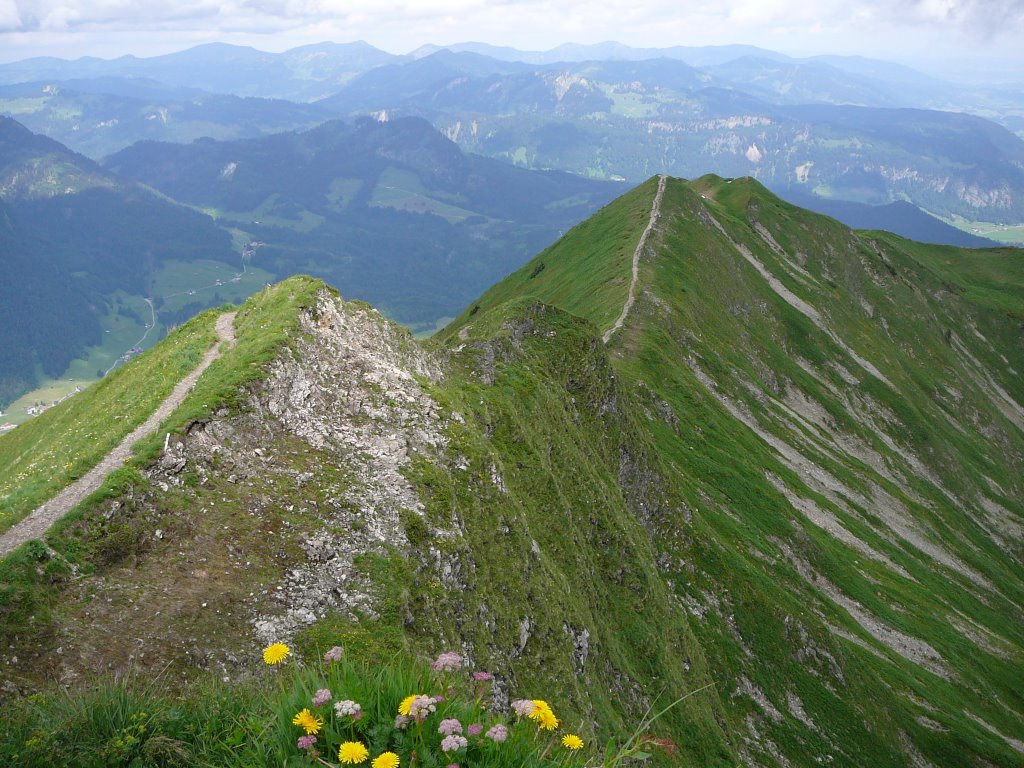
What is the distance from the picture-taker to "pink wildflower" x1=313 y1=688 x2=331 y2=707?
9695 millimetres

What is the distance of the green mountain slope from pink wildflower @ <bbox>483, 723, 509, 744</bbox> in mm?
14197

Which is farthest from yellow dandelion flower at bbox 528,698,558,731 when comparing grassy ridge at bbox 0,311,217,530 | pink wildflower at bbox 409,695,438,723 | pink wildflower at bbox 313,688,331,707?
grassy ridge at bbox 0,311,217,530

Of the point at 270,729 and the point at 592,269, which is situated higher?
the point at 270,729

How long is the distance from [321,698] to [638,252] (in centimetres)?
13350

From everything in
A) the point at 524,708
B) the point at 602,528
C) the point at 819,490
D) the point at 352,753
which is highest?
the point at 352,753

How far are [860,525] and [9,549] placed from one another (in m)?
113

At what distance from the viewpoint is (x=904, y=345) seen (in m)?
188

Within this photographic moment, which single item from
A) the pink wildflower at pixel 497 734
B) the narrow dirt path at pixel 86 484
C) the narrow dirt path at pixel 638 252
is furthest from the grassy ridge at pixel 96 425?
the narrow dirt path at pixel 638 252

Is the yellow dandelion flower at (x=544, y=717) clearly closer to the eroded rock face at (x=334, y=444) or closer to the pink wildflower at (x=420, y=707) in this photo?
the pink wildflower at (x=420, y=707)

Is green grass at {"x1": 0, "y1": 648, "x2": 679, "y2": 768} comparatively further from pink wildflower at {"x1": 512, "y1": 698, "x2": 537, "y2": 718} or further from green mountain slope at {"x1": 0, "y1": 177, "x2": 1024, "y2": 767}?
green mountain slope at {"x1": 0, "y1": 177, "x2": 1024, "y2": 767}

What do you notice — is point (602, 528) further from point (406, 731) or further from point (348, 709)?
point (348, 709)

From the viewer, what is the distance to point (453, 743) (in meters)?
9.02

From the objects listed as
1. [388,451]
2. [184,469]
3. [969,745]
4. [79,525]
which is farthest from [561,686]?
[969,745]

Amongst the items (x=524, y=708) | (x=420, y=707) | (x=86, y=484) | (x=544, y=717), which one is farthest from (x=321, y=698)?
(x=86, y=484)
